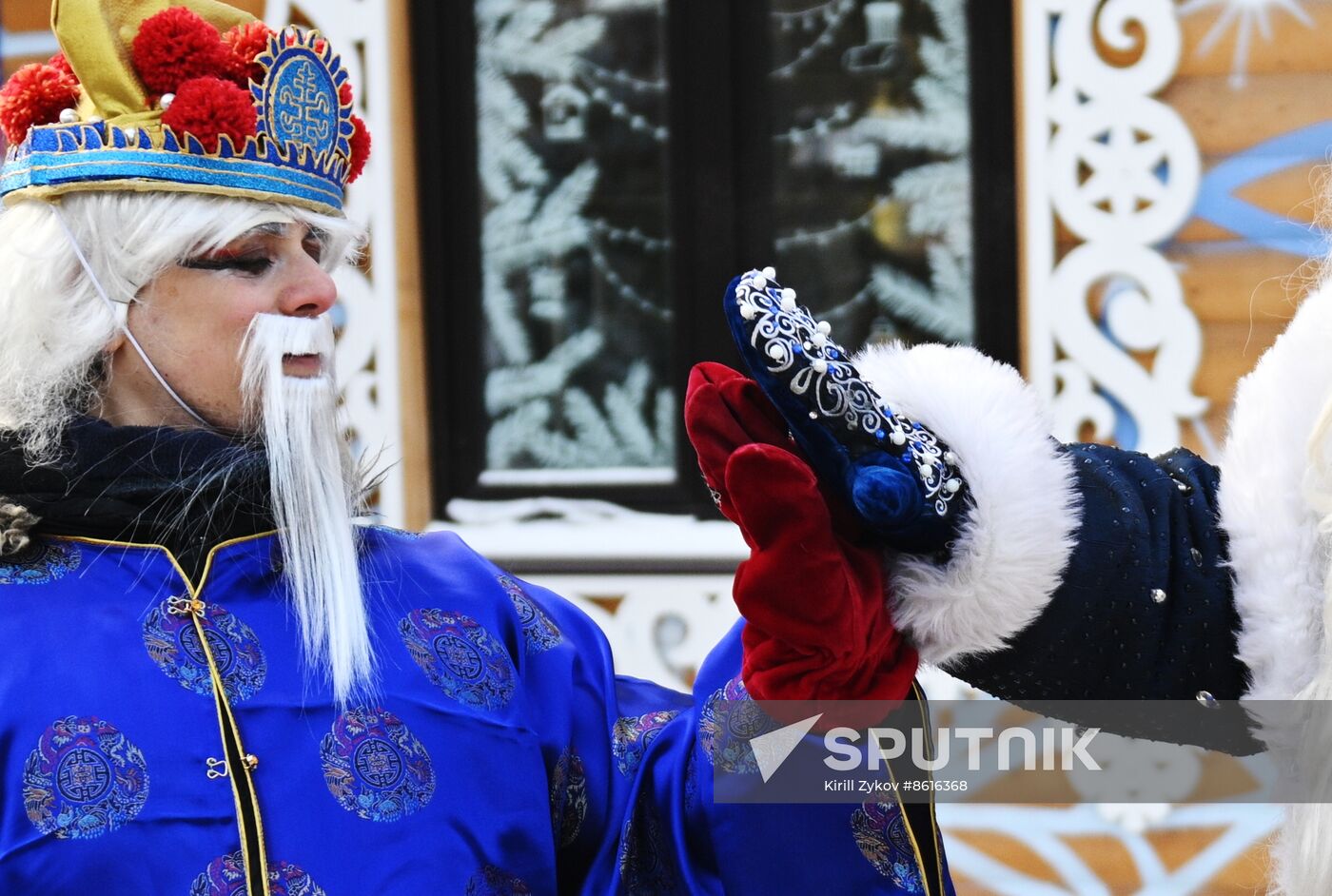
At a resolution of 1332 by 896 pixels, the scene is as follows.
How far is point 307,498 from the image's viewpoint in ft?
4.88

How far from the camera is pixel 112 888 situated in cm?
125

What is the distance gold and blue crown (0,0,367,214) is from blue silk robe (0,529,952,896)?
1.28 ft

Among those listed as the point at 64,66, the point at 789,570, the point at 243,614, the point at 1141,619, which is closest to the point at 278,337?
the point at 243,614

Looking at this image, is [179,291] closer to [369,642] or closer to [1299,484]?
[369,642]

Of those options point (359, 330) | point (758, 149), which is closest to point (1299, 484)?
point (758, 149)

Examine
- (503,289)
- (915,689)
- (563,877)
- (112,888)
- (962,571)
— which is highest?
(503,289)

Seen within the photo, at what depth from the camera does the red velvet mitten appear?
3.63 ft

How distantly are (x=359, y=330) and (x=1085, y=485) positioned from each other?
2.26 metres

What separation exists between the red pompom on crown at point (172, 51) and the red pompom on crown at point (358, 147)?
0.69ft

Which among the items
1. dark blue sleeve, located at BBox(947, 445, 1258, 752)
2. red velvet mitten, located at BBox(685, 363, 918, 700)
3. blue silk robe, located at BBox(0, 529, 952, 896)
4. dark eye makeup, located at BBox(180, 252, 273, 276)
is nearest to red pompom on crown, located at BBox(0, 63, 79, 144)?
dark eye makeup, located at BBox(180, 252, 273, 276)

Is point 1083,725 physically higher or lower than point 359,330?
lower

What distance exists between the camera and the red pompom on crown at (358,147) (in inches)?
65.9

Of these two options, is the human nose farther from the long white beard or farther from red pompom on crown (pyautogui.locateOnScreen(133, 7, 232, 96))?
red pompom on crown (pyautogui.locateOnScreen(133, 7, 232, 96))

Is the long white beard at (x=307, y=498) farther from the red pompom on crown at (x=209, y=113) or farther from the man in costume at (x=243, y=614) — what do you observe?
the red pompom on crown at (x=209, y=113)
